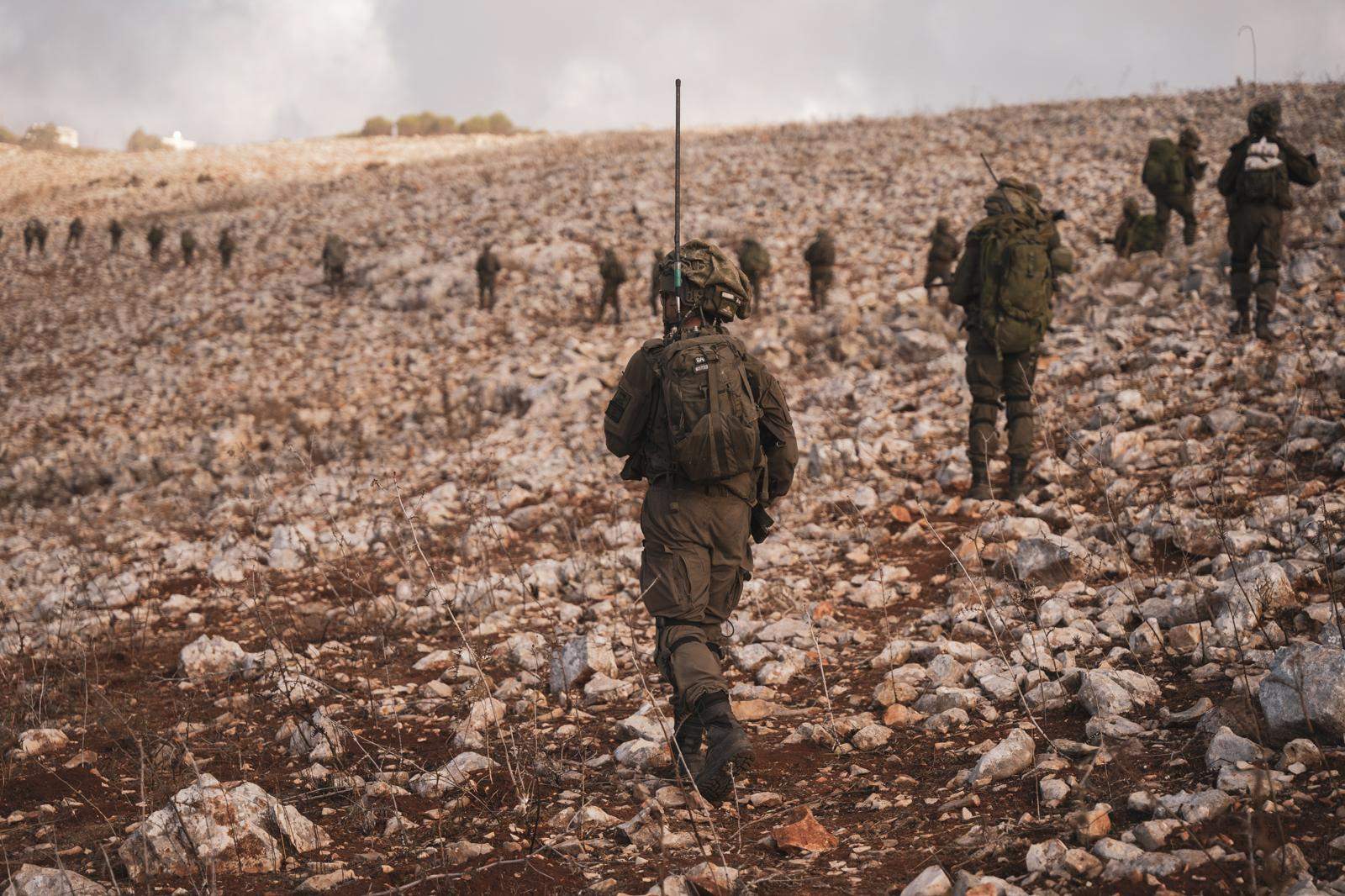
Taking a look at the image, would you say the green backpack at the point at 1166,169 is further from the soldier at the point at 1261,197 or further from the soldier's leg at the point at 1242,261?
the soldier's leg at the point at 1242,261

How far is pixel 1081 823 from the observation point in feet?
7.48

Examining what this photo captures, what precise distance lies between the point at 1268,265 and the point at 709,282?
6.57 metres

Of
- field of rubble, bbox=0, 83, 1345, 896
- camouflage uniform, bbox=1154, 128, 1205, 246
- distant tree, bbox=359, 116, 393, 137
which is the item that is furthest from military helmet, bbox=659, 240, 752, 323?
distant tree, bbox=359, 116, 393, 137

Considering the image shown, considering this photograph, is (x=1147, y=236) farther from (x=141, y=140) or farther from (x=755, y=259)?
(x=141, y=140)

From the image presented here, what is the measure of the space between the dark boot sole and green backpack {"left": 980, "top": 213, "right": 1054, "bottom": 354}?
406cm

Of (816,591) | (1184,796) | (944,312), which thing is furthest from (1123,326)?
(1184,796)

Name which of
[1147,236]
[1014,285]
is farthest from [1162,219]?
[1014,285]

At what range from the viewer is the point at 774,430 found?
3.49 metres

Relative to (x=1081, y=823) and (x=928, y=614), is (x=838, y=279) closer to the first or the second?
(x=928, y=614)

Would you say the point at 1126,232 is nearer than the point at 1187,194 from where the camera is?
No

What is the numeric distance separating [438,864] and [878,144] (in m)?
23.0

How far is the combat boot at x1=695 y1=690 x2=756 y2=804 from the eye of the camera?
2947 mm

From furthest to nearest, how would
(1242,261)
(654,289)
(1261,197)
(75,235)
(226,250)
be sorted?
(75,235)
(226,250)
(654,289)
(1242,261)
(1261,197)

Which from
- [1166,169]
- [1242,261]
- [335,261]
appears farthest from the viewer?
[335,261]
